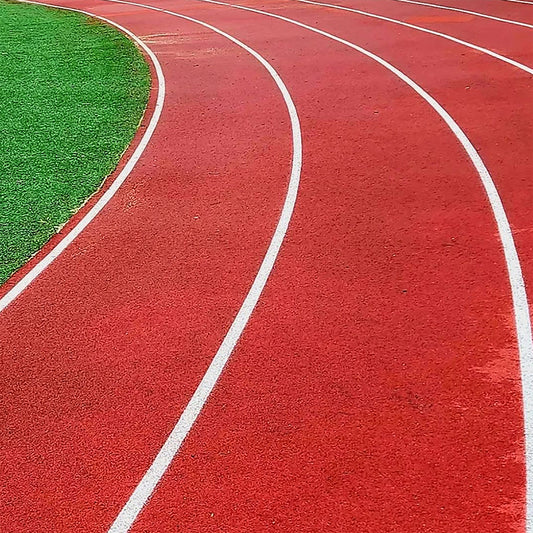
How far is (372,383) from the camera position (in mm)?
4891

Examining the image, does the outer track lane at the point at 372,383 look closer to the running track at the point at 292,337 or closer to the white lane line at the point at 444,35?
the running track at the point at 292,337

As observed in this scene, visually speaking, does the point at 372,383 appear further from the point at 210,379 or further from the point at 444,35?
the point at 444,35

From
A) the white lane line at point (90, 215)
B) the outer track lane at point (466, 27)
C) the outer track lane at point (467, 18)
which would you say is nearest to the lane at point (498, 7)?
the outer track lane at point (467, 18)

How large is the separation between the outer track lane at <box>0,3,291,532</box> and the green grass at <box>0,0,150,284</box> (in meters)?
0.42

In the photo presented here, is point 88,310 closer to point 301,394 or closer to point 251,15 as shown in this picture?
point 301,394

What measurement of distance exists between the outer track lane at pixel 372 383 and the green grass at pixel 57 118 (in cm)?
218

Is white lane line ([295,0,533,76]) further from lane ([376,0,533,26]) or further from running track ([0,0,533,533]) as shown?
running track ([0,0,533,533])

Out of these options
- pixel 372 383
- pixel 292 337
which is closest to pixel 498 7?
pixel 292 337

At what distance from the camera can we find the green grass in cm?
724

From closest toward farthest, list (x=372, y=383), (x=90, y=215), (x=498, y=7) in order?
(x=372, y=383), (x=90, y=215), (x=498, y=7)

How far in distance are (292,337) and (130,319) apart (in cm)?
117

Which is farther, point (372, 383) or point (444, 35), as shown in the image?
point (444, 35)

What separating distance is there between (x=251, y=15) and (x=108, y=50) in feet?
12.0

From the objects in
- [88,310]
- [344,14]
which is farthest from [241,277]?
[344,14]
